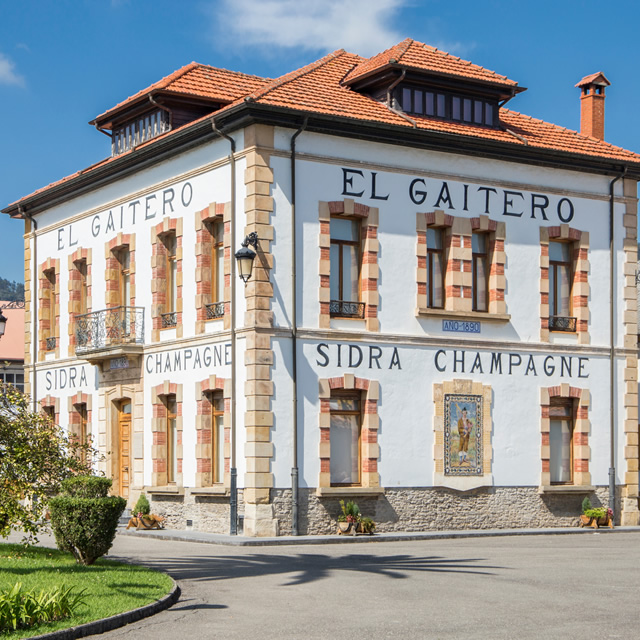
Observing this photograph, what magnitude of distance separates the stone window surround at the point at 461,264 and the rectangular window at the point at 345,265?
1.53m

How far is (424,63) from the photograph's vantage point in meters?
30.4

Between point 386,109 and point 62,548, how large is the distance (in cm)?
1516

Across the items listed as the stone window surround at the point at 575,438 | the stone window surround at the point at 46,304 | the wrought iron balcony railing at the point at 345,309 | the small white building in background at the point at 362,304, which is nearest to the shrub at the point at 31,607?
the small white building in background at the point at 362,304

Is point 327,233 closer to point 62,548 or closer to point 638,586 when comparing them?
point 62,548

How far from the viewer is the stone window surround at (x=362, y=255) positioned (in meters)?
27.3

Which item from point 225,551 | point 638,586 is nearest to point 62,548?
point 225,551

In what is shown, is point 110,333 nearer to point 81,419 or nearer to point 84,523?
point 81,419

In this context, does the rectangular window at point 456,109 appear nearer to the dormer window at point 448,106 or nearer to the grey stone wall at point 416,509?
the dormer window at point 448,106

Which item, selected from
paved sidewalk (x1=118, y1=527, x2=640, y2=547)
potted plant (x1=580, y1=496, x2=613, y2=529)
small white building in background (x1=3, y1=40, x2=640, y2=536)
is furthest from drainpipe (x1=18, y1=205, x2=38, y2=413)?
potted plant (x1=580, y1=496, x2=613, y2=529)

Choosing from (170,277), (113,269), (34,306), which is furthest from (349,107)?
(34,306)

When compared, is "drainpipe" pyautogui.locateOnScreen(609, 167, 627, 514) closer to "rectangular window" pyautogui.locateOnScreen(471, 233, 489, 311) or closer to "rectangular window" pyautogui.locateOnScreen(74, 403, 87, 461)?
"rectangular window" pyautogui.locateOnScreen(471, 233, 489, 311)

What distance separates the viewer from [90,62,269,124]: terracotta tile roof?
31094mm

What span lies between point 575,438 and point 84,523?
16.2 metres

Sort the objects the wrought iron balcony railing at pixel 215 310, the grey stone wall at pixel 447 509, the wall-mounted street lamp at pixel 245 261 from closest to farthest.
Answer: the wall-mounted street lamp at pixel 245 261 < the grey stone wall at pixel 447 509 < the wrought iron balcony railing at pixel 215 310
